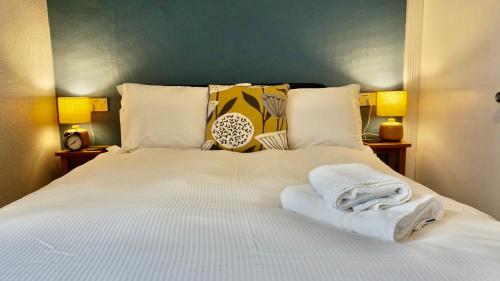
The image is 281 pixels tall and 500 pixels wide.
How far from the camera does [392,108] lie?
2357 mm

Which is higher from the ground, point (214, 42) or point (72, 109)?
point (214, 42)

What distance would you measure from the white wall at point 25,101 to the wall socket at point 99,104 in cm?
31

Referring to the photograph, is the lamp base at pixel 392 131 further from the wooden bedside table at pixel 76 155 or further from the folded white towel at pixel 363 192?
the wooden bedside table at pixel 76 155

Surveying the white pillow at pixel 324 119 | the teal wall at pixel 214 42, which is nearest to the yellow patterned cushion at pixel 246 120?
the white pillow at pixel 324 119

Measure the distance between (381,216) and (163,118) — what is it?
1.46 meters

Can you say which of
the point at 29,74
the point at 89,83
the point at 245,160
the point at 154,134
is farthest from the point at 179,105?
the point at 29,74

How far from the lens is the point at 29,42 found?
2219 mm

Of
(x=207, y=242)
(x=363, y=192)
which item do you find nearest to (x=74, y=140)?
(x=207, y=242)

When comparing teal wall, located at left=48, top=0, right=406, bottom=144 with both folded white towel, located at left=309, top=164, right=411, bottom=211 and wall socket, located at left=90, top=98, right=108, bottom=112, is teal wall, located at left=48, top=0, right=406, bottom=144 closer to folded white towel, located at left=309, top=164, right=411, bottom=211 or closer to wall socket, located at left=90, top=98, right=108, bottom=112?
wall socket, located at left=90, top=98, right=108, bottom=112

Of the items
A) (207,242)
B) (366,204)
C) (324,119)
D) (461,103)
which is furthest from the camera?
(461,103)

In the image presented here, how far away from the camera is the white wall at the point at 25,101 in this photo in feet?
6.54

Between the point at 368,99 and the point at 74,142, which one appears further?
the point at 368,99

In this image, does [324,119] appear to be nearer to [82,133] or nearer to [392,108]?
[392,108]

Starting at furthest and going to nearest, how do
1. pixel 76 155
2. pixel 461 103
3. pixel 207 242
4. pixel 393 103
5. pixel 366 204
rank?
1. pixel 393 103
2. pixel 76 155
3. pixel 461 103
4. pixel 366 204
5. pixel 207 242
